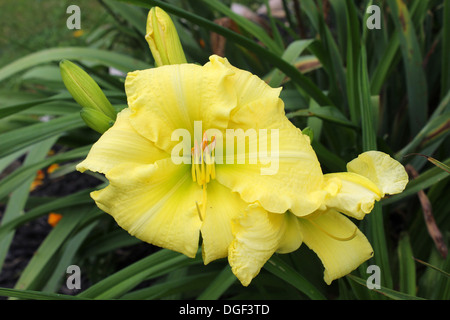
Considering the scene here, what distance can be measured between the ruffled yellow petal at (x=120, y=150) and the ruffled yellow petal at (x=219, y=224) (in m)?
0.11

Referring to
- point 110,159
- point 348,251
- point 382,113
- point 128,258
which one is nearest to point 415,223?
point 382,113

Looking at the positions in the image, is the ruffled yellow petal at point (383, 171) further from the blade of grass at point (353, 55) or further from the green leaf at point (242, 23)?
the green leaf at point (242, 23)

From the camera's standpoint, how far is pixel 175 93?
69 cm

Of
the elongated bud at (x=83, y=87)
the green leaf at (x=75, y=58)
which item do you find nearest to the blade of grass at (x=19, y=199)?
the green leaf at (x=75, y=58)

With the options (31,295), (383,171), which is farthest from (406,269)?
(31,295)

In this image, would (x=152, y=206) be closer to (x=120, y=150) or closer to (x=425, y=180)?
(x=120, y=150)

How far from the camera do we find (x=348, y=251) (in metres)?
0.74

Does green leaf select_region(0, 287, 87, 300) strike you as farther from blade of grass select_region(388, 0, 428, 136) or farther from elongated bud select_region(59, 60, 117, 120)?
blade of grass select_region(388, 0, 428, 136)

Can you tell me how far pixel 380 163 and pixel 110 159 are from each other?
16.0 inches

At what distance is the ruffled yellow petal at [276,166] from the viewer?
0.66 m

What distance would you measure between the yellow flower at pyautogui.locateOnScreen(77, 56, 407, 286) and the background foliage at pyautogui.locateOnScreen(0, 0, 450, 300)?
184 millimetres

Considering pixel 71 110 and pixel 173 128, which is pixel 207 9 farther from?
pixel 173 128
